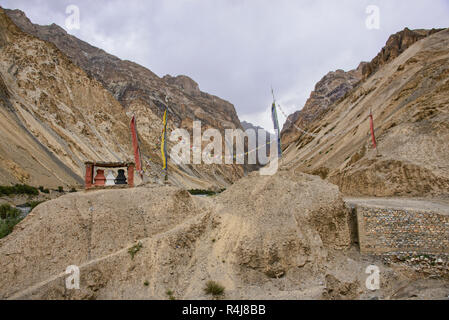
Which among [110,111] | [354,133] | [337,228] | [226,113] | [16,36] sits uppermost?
[226,113]

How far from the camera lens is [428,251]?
1078 cm

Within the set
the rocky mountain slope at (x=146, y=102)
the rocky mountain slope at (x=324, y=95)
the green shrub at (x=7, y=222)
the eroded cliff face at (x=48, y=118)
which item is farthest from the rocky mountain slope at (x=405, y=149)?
the rocky mountain slope at (x=324, y=95)

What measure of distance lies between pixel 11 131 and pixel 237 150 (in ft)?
342

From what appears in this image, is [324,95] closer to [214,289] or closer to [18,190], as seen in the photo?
[18,190]

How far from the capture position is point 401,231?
11328mm

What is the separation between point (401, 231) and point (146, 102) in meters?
86.4

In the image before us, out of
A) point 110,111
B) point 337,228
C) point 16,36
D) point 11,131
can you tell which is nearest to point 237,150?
point 110,111

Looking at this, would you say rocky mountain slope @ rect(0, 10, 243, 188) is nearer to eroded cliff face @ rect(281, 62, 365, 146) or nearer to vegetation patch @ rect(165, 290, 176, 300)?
eroded cliff face @ rect(281, 62, 365, 146)

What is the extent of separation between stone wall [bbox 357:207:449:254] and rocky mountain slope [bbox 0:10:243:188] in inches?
1911

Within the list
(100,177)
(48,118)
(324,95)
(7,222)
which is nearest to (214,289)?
(100,177)

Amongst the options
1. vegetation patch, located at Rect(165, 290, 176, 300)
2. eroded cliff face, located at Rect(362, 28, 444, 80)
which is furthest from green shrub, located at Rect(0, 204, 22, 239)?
eroded cliff face, located at Rect(362, 28, 444, 80)

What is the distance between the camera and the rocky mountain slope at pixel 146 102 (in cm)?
7119

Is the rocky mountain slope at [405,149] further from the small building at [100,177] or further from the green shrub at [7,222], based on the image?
the green shrub at [7,222]
